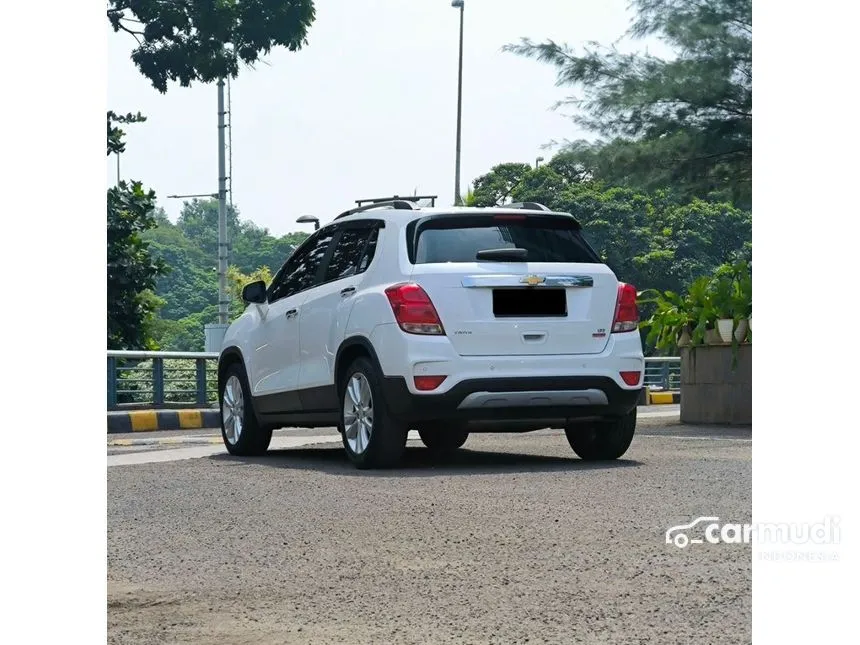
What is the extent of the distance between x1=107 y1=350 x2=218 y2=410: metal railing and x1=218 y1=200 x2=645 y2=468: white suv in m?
8.96

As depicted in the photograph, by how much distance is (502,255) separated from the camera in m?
9.67

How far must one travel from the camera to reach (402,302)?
9414 millimetres

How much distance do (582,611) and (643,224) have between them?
49781mm

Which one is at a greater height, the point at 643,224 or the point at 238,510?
the point at 643,224

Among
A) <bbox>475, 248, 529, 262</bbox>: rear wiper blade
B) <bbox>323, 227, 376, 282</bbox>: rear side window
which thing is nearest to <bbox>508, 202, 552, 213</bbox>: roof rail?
<bbox>475, 248, 529, 262</bbox>: rear wiper blade

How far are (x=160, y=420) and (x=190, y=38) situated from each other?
12.9m

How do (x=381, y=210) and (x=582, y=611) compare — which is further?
(x=381, y=210)

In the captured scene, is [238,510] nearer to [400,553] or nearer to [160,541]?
[160,541]

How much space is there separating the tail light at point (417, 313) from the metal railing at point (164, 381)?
32.2 ft

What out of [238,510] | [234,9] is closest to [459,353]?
[238,510]

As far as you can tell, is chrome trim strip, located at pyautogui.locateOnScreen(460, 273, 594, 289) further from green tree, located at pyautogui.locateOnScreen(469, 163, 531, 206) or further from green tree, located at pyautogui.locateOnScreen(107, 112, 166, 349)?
green tree, located at pyautogui.locateOnScreen(469, 163, 531, 206)

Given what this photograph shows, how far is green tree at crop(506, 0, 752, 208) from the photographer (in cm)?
1844

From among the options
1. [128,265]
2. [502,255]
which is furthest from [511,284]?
[128,265]

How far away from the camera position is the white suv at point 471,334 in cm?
938
